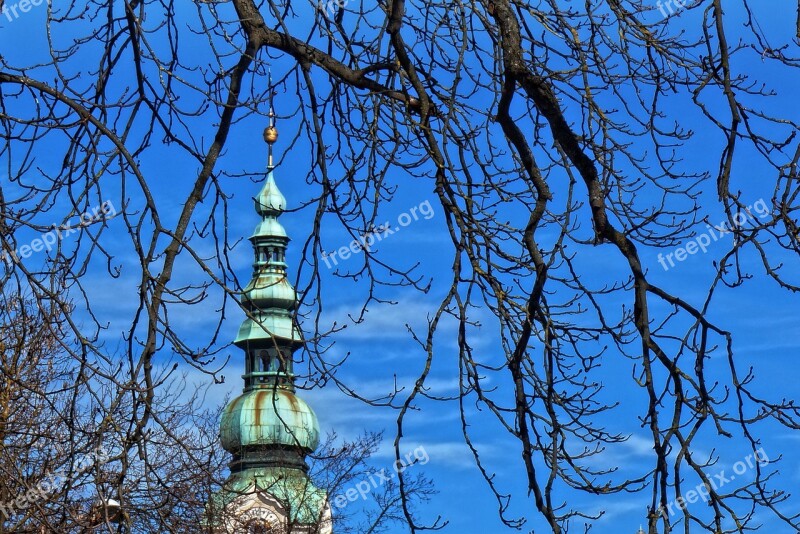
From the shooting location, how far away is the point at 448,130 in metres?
5.21

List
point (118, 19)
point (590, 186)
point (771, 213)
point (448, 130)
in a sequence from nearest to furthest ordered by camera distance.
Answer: point (771, 213)
point (590, 186)
point (448, 130)
point (118, 19)

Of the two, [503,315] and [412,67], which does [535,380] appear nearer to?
[503,315]

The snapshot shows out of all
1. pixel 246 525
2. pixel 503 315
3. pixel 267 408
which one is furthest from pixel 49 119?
pixel 267 408

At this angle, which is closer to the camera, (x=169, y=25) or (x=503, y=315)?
(x=503, y=315)

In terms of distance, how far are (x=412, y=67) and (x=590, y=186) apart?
918 millimetres

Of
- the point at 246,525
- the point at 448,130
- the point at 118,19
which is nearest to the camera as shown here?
the point at 448,130

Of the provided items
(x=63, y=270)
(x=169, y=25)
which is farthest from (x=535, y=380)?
(x=169, y=25)

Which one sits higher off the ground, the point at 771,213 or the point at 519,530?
the point at 771,213

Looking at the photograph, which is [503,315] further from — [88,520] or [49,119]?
[88,520]

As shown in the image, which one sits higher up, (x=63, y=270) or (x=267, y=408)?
(x=267, y=408)

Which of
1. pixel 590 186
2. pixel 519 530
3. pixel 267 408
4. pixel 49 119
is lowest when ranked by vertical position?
pixel 519 530

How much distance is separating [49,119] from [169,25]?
95 cm

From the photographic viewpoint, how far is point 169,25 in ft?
20.3

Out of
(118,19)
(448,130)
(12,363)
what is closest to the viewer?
(448,130)
